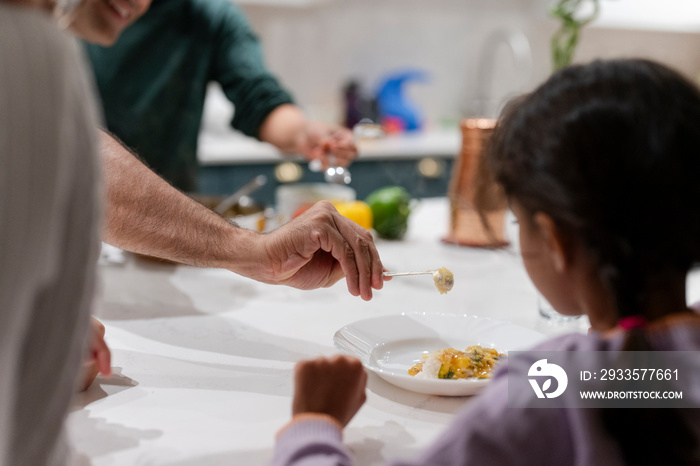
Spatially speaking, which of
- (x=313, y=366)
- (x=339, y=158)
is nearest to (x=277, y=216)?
(x=339, y=158)

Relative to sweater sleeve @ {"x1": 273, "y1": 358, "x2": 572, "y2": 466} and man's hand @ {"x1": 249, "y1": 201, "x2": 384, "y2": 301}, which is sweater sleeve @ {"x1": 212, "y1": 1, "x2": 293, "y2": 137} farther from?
sweater sleeve @ {"x1": 273, "y1": 358, "x2": 572, "y2": 466}

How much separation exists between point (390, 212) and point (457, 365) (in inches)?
36.5

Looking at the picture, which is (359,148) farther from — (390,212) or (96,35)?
(96,35)

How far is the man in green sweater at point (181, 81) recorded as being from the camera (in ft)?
7.60

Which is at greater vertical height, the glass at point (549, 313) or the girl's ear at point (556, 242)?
the girl's ear at point (556, 242)

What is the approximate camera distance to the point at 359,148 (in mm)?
2984

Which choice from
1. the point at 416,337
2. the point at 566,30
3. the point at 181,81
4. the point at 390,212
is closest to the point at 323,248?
the point at 416,337

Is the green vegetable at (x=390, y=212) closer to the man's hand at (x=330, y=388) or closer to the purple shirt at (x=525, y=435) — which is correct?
the man's hand at (x=330, y=388)

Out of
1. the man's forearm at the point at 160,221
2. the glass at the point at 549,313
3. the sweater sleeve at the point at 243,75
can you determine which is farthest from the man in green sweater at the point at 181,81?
the glass at the point at 549,313

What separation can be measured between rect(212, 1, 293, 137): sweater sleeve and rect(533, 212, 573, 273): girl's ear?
1729 mm

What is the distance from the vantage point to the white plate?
3.54 ft

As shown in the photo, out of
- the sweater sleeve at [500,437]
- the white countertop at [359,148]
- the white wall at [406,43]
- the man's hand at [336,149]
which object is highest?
the sweater sleeve at [500,437]

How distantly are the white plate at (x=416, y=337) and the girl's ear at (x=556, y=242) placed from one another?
0.38 metres

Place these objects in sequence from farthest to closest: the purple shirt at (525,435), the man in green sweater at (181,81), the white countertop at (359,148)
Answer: the white countertop at (359,148) < the man in green sweater at (181,81) < the purple shirt at (525,435)
